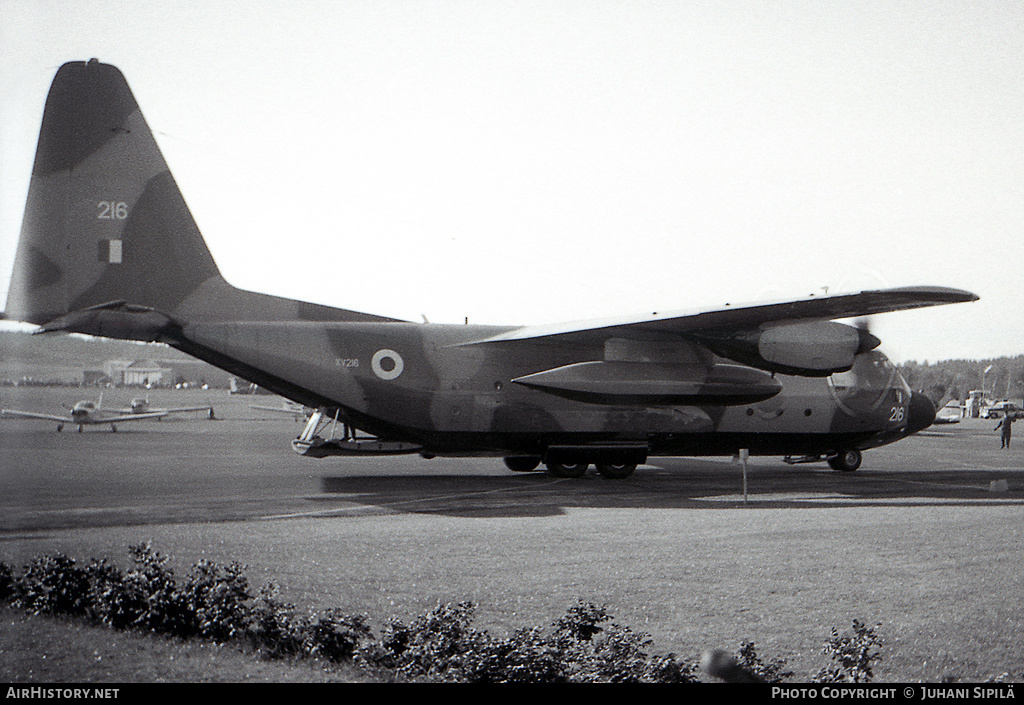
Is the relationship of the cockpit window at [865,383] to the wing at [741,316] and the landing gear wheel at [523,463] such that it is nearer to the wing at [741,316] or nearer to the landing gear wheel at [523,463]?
the wing at [741,316]

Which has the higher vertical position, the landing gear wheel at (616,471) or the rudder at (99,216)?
the rudder at (99,216)

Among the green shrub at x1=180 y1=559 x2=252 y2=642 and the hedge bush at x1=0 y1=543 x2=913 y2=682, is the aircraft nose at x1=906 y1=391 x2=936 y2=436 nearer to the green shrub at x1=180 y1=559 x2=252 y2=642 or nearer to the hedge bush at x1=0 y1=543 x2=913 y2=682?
the hedge bush at x1=0 y1=543 x2=913 y2=682

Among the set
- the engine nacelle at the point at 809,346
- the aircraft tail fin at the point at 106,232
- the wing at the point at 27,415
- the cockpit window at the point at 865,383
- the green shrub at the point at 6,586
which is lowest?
the green shrub at the point at 6,586

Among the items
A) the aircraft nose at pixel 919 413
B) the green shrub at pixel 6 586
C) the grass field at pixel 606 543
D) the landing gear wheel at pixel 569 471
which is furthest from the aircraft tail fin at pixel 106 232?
the aircraft nose at pixel 919 413

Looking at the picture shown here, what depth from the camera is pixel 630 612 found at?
290 inches

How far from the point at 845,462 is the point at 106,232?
19614mm

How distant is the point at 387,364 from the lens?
18.5 m

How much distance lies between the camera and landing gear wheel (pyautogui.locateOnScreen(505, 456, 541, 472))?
20.9 metres

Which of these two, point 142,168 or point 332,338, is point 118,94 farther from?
point 332,338

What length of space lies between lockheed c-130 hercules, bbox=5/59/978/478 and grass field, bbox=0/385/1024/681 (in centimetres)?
120

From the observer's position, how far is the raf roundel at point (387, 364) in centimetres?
1842

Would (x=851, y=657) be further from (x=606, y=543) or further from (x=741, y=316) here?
(x=741, y=316)

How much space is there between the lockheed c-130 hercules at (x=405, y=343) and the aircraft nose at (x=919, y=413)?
146 inches

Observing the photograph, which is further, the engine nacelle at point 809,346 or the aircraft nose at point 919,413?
the aircraft nose at point 919,413
